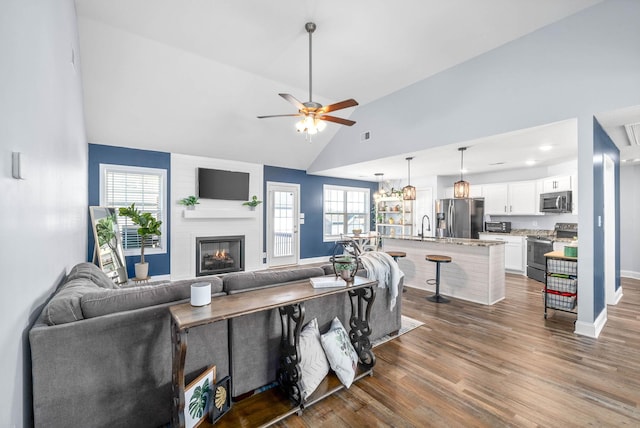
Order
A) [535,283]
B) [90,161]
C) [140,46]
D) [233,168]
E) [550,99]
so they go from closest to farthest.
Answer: [550,99]
[140,46]
[90,161]
[535,283]
[233,168]

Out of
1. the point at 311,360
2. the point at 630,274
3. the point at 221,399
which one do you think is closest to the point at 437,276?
the point at 311,360

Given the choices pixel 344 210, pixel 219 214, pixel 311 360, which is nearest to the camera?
pixel 311 360

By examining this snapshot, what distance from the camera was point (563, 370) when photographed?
2418mm

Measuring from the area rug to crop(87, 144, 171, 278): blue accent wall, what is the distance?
14.6 ft

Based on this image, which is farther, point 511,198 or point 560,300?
point 511,198

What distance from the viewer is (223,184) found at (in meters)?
6.18

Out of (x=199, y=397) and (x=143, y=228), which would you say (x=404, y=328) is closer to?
(x=199, y=397)

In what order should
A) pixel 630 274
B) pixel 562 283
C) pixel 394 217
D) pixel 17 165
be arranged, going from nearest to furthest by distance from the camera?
pixel 17 165
pixel 562 283
pixel 630 274
pixel 394 217

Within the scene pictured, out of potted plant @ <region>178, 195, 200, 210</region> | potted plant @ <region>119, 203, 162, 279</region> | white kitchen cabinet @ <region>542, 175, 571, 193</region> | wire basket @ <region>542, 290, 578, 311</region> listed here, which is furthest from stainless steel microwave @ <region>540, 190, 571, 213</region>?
potted plant @ <region>119, 203, 162, 279</region>

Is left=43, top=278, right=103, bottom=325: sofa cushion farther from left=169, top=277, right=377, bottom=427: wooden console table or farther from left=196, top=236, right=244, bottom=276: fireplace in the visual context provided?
left=196, top=236, right=244, bottom=276: fireplace

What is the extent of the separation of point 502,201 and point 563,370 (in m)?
→ 4.90

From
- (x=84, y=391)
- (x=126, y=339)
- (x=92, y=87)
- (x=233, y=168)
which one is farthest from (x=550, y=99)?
(x=92, y=87)

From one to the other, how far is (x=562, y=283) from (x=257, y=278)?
3793 mm

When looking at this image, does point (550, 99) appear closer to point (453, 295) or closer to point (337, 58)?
point (337, 58)
